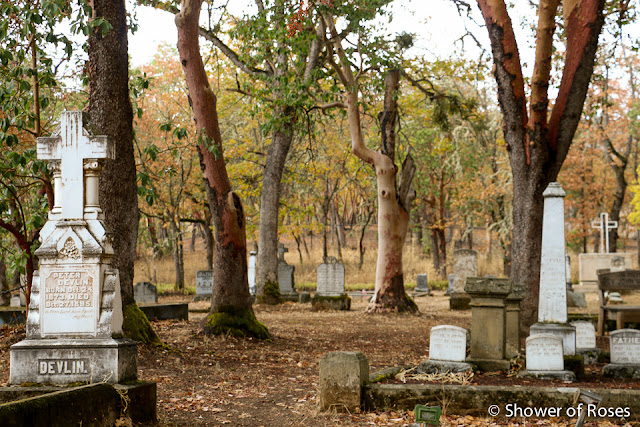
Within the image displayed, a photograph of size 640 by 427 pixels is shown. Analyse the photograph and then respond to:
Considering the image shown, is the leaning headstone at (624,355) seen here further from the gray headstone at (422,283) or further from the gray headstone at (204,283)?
the gray headstone at (422,283)

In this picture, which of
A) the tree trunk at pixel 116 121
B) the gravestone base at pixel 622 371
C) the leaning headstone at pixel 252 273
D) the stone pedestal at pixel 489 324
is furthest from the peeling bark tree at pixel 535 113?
the leaning headstone at pixel 252 273

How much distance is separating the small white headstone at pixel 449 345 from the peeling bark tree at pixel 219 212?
4120 mm

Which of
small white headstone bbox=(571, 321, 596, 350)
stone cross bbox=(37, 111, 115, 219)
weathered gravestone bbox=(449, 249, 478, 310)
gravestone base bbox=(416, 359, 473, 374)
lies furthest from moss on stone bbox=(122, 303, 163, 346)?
weathered gravestone bbox=(449, 249, 478, 310)

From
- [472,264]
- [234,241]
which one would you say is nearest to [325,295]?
[472,264]

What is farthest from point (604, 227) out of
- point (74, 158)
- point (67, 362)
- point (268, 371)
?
point (67, 362)

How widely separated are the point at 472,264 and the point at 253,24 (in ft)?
46.3

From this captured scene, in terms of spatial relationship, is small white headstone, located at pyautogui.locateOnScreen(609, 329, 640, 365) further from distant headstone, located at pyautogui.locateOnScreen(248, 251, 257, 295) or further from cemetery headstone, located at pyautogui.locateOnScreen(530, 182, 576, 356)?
distant headstone, located at pyautogui.locateOnScreen(248, 251, 257, 295)

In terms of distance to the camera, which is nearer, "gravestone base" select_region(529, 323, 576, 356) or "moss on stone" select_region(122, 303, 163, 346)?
"moss on stone" select_region(122, 303, 163, 346)

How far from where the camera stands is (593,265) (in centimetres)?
2975

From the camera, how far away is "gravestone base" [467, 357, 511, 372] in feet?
31.3

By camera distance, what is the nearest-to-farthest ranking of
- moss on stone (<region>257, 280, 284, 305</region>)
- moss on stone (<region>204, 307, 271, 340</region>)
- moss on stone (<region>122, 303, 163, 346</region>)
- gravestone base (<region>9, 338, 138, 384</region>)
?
gravestone base (<region>9, 338, 138, 384</region>) < moss on stone (<region>122, 303, 163, 346</region>) < moss on stone (<region>204, 307, 271, 340</region>) < moss on stone (<region>257, 280, 284, 305</region>)

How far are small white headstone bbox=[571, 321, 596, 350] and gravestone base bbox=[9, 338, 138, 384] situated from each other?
27.6 feet

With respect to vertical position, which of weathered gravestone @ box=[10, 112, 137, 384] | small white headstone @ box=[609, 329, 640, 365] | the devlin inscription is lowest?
small white headstone @ box=[609, 329, 640, 365]

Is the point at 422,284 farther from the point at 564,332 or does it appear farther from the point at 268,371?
the point at 268,371
